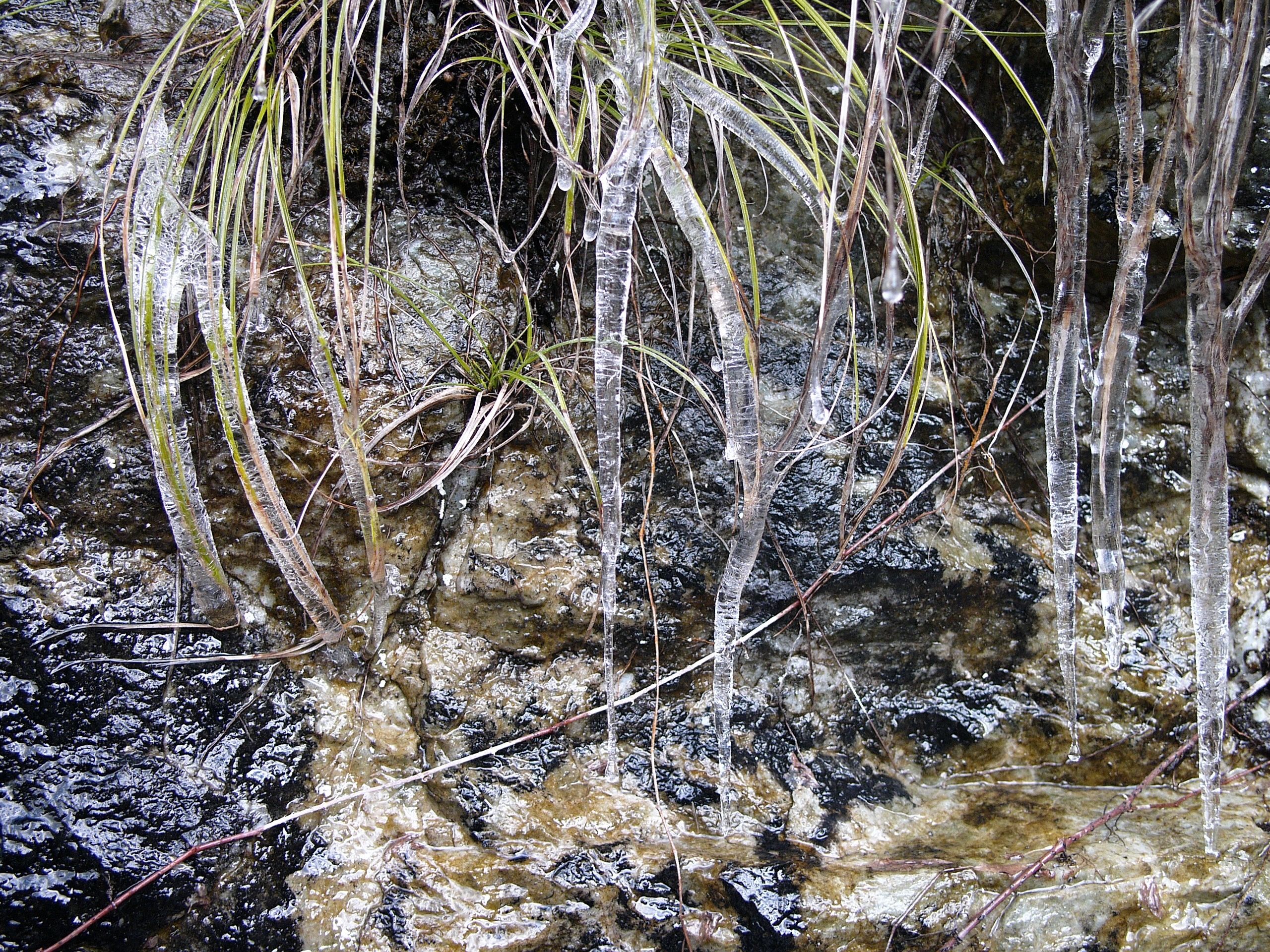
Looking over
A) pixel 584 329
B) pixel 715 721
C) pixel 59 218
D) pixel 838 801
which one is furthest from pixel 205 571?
pixel 838 801

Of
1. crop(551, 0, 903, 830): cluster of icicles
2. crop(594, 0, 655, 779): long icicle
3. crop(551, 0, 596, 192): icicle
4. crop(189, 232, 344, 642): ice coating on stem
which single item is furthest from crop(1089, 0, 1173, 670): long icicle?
crop(189, 232, 344, 642): ice coating on stem

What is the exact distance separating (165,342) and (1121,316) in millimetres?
1700

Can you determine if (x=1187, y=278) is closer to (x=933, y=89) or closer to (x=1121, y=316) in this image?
(x=1121, y=316)

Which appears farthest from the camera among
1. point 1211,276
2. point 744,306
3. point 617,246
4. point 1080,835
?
point 1080,835

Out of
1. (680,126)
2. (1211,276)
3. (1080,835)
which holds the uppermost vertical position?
(680,126)

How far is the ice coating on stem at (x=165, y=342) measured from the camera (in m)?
1.41

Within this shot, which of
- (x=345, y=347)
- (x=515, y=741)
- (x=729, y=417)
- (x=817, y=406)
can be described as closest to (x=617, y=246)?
(x=729, y=417)

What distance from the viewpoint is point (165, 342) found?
1426mm

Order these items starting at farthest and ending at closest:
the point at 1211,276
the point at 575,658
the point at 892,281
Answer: the point at 575,658 → the point at 1211,276 → the point at 892,281

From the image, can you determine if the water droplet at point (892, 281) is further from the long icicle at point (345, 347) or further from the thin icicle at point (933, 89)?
the long icicle at point (345, 347)

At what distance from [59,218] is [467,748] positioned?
1298 millimetres

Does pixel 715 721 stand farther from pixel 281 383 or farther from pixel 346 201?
pixel 346 201

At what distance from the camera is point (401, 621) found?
64.9 inches

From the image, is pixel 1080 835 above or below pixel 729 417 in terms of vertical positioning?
below
